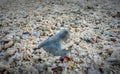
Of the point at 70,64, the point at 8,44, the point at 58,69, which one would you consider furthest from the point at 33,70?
the point at 8,44

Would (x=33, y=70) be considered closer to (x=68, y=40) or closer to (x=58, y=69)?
(x=58, y=69)

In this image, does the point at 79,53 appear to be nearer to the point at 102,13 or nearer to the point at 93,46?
the point at 93,46

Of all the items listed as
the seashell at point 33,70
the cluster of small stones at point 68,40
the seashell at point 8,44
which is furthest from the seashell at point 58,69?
the seashell at point 8,44

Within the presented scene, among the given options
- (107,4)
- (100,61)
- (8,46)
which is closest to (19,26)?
(8,46)

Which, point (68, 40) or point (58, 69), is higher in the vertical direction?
point (68, 40)

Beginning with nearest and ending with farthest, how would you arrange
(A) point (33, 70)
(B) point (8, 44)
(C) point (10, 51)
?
(A) point (33, 70)
(C) point (10, 51)
(B) point (8, 44)

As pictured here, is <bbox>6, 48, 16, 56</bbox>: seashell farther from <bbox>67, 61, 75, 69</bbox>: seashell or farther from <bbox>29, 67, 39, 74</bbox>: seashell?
<bbox>67, 61, 75, 69</bbox>: seashell

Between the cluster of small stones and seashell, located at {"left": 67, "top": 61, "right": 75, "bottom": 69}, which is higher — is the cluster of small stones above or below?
above

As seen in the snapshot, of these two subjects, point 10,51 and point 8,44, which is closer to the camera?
point 10,51

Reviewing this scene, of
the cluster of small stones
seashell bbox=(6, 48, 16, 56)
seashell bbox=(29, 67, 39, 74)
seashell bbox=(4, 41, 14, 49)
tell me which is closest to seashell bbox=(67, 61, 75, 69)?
the cluster of small stones

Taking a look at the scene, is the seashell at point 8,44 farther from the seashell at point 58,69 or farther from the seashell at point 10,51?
the seashell at point 58,69
